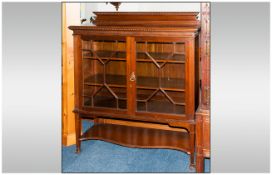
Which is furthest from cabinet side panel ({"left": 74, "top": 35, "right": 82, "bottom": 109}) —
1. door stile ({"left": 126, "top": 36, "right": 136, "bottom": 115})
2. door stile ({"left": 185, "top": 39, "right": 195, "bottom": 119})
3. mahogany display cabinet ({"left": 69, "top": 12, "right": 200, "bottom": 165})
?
door stile ({"left": 185, "top": 39, "right": 195, "bottom": 119})

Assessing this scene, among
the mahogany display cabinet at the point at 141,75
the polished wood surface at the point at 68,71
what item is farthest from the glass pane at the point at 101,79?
the polished wood surface at the point at 68,71

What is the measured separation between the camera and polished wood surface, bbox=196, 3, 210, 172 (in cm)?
266

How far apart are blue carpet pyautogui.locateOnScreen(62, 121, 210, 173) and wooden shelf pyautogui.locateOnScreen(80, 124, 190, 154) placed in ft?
0.46

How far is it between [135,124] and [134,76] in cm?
89

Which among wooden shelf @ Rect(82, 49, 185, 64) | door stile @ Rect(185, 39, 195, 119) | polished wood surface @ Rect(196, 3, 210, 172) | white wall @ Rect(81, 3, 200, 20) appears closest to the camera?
polished wood surface @ Rect(196, 3, 210, 172)

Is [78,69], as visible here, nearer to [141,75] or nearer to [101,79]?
[101,79]

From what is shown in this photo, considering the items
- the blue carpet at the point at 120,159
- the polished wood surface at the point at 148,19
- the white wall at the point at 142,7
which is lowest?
the blue carpet at the point at 120,159

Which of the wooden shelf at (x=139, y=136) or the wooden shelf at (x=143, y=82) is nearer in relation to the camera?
the wooden shelf at (x=143, y=82)

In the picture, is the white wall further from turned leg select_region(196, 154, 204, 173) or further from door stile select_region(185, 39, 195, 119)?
turned leg select_region(196, 154, 204, 173)

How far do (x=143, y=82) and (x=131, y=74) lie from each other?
0.15 metres

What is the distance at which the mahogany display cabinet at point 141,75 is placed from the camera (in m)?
2.84

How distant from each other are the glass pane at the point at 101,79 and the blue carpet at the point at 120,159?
0.44 m

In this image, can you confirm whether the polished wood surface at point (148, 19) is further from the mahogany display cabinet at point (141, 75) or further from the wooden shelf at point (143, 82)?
the wooden shelf at point (143, 82)

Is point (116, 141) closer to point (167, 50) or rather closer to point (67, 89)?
point (67, 89)
